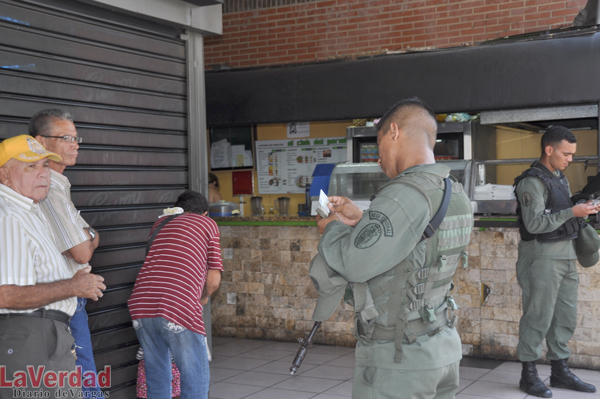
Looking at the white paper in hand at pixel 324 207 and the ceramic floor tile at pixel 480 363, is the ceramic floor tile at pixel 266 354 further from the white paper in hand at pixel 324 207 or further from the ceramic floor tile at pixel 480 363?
the white paper in hand at pixel 324 207

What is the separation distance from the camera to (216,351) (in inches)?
240

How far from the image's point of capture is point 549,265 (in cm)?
451

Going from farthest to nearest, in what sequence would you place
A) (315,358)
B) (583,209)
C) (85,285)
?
(315,358)
(583,209)
(85,285)

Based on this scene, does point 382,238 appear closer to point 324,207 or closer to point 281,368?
point 324,207

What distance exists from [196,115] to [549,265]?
2817 millimetres

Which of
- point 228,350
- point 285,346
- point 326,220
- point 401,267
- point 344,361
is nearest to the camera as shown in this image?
point 401,267

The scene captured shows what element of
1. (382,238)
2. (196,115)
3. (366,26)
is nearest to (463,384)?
(196,115)

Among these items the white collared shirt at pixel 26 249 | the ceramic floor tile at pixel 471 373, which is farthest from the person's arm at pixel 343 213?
the ceramic floor tile at pixel 471 373

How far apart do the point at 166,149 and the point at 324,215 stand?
2.29 meters

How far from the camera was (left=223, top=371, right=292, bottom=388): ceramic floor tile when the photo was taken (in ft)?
16.4

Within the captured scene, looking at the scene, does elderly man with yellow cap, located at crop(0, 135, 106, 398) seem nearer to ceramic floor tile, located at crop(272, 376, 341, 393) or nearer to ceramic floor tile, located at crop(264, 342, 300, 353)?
ceramic floor tile, located at crop(272, 376, 341, 393)

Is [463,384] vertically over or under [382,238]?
under

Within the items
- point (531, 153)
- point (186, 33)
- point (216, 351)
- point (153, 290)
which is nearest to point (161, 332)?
point (153, 290)

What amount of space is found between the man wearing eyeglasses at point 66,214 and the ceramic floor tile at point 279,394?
64.4 inches
